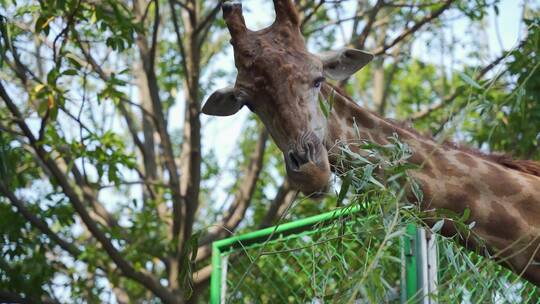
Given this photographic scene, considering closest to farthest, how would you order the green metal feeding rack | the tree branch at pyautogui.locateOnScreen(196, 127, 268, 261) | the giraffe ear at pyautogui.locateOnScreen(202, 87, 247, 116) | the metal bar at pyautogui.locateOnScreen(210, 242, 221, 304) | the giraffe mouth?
1. the green metal feeding rack
2. the giraffe mouth
3. the metal bar at pyautogui.locateOnScreen(210, 242, 221, 304)
4. the giraffe ear at pyautogui.locateOnScreen(202, 87, 247, 116)
5. the tree branch at pyautogui.locateOnScreen(196, 127, 268, 261)

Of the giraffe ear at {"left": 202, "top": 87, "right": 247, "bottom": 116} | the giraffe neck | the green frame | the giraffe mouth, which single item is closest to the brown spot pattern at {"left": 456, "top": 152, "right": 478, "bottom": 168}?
the giraffe neck

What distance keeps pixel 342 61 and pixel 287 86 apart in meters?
0.77

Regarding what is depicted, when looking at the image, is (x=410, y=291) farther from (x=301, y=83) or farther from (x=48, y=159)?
(x=48, y=159)

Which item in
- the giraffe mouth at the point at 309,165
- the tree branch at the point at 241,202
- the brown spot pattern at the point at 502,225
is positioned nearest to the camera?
the giraffe mouth at the point at 309,165

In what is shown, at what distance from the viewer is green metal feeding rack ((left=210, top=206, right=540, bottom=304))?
3.21m

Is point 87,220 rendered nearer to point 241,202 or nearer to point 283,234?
point 241,202

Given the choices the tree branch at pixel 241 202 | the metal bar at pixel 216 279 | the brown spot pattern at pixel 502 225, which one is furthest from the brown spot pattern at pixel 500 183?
the tree branch at pixel 241 202

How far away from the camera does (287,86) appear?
489 cm

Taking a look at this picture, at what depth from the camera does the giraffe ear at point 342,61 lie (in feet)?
18.0

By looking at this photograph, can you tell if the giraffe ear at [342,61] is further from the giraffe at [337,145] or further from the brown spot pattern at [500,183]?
the brown spot pattern at [500,183]

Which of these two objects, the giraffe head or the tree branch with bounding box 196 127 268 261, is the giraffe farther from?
the tree branch with bounding box 196 127 268 261

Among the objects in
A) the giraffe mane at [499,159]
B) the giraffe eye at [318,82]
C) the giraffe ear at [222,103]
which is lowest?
the giraffe mane at [499,159]

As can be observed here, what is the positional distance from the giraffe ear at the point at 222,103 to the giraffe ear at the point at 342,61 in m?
0.54

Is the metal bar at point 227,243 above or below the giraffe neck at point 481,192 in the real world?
above
